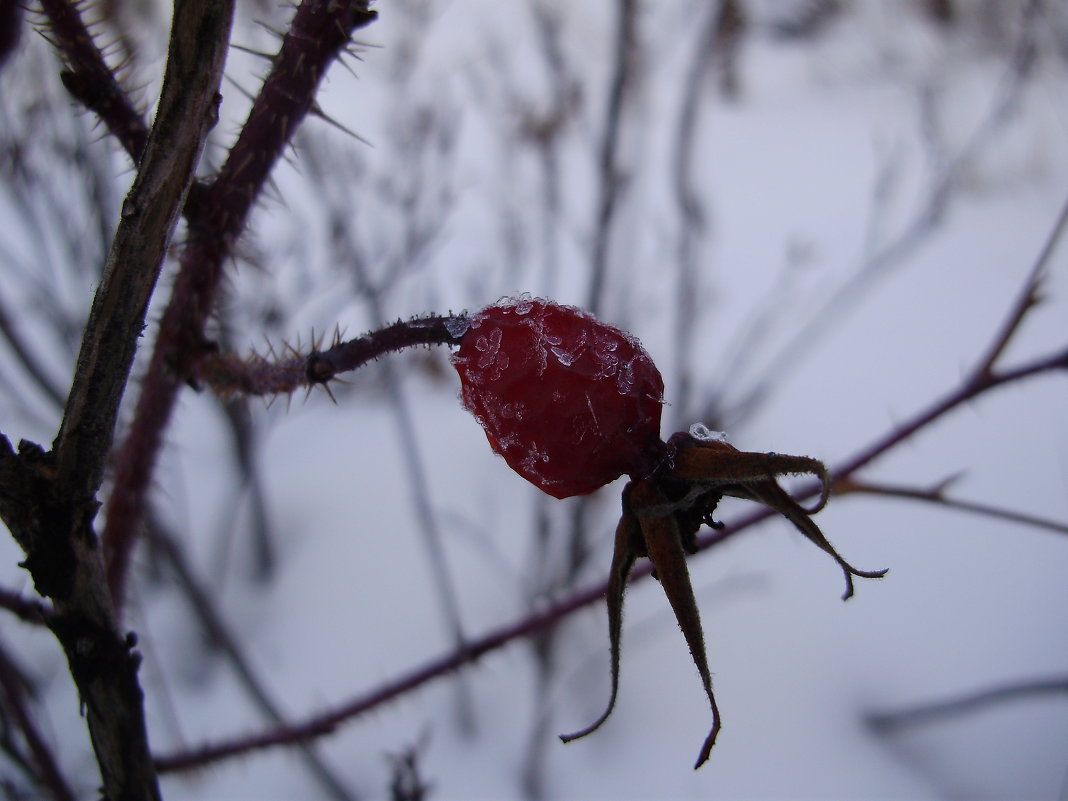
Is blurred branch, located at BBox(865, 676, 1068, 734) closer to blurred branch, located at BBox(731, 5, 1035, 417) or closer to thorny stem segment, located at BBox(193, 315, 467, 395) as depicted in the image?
blurred branch, located at BBox(731, 5, 1035, 417)

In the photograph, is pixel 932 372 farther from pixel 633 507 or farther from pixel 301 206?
pixel 301 206

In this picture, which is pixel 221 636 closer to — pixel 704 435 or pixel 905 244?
pixel 704 435

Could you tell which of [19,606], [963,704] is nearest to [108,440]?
[19,606]

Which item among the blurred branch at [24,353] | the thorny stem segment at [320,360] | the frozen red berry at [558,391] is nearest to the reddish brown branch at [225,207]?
the thorny stem segment at [320,360]

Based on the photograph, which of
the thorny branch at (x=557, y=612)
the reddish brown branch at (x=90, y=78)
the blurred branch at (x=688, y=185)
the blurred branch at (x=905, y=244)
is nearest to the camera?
the reddish brown branch at (x=90, y=78)

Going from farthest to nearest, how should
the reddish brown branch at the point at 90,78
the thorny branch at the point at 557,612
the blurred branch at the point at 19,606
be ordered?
the thorny branch at the point at 557,612 < the blurred branch at the point at 19,606 < the reddish brown branch at the point at 90,78

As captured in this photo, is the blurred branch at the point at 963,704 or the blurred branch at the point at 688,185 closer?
the blurred branch at the point at 963,704

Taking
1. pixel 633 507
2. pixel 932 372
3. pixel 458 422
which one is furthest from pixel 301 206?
pixel 633 507

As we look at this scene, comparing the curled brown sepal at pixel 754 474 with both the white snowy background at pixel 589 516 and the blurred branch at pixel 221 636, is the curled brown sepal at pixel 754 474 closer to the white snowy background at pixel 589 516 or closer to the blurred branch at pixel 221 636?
the white snowy background at pixel 589 516
